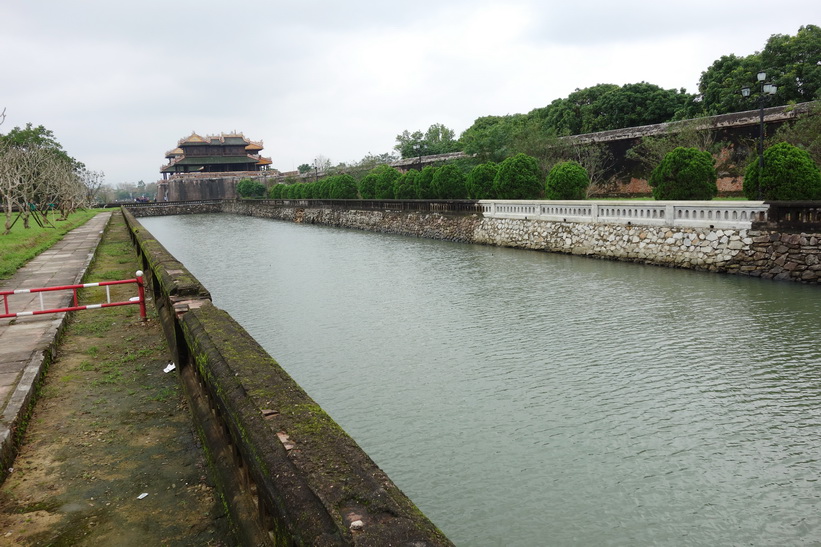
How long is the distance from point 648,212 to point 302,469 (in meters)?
15.7

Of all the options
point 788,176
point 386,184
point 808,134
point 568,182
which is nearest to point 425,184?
point 386,184

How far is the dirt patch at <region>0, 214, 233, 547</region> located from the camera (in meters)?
3.48

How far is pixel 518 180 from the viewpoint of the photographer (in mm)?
24016

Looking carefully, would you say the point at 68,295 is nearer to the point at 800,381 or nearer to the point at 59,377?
the point at 59,377

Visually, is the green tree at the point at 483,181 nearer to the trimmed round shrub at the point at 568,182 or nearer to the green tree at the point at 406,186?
the trimmed round shrub at the point at 568,182

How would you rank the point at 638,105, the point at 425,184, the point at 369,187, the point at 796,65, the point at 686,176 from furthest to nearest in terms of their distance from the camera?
the point at 369,187, the point at 638,105, the point at 425,184, the point at 796,65, the point at 686,176

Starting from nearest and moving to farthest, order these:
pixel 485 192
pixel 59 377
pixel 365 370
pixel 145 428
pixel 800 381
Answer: pixel 145 428
pixel 59 377
pixel 800 381
pixel 365 370
pixel 485 192

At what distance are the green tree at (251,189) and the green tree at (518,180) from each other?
49.9m

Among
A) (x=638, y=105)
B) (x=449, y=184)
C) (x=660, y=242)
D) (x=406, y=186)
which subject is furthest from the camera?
(x=638, y=105)

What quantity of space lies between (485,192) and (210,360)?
23117 mm

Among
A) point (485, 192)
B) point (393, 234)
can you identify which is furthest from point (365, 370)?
point (393, 234)

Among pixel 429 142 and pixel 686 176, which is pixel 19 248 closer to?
pixel 686 176

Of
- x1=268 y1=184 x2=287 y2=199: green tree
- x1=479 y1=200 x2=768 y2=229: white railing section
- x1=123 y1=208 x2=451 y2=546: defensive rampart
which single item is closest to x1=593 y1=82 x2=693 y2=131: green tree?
x1=479 y1=200 x2=768 y2=229: white railing section

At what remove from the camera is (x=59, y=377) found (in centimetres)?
628
